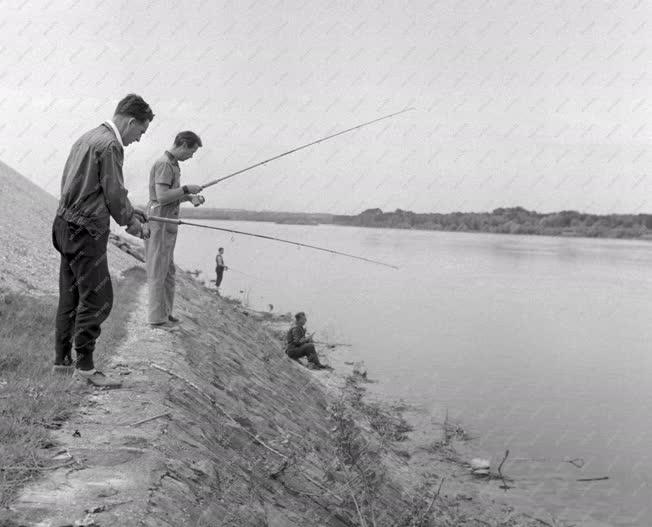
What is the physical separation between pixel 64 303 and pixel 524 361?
17.3m

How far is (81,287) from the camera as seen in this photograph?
4766 mm

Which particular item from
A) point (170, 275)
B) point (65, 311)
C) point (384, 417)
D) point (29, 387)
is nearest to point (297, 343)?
point (384, 417)

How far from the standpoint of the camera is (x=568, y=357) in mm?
20844

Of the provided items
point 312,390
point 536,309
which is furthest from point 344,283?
point 312,390

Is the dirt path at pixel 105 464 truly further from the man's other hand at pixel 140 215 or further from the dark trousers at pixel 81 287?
the man's other hand at pixel 140 215

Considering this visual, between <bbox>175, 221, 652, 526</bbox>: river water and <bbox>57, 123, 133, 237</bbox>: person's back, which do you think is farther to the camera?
<bbox>175, 221, 652, 526</bbox>: river water

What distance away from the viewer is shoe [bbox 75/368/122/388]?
16.3 feet

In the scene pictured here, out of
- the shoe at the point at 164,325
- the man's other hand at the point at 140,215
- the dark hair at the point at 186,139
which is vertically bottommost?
the shoe at the point at 164,325

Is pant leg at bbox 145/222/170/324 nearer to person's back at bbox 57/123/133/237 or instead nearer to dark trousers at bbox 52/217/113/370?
dark trousers at bbox 52/217/113/370

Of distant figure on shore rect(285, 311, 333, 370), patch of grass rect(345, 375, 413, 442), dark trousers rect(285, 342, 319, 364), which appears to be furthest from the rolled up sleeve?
dark trousers rect(285, 342, 319, 364)

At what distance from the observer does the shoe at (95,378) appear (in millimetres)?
4977

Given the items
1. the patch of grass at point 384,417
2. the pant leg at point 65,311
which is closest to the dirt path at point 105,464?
the pant leg at point 65,311

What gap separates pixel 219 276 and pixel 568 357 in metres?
12.4

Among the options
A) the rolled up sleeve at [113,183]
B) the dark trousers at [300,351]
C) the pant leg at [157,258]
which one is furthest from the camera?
the dark trousers at [300,351]
